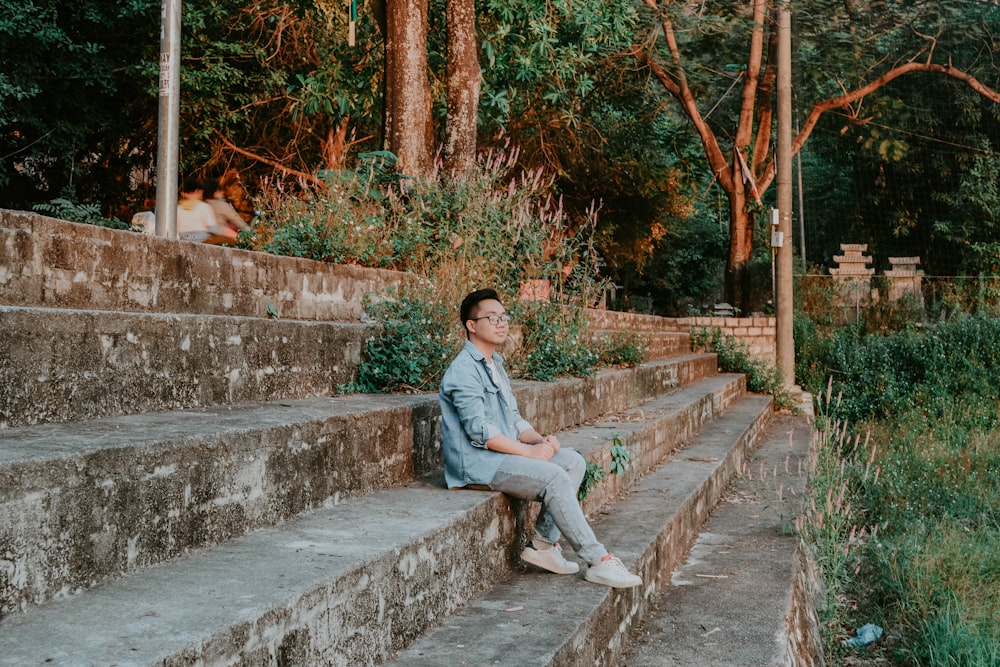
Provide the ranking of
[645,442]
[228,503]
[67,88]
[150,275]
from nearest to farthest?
[228,503] < [150,275] < [645,442] < [67,88]

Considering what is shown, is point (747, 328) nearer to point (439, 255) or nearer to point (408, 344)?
point (439, 255)

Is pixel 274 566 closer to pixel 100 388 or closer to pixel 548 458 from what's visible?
pixel 100 388

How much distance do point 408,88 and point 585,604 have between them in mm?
5952

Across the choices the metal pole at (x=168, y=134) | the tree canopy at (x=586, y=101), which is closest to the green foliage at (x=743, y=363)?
the tree canopy at (x=586, y=101)

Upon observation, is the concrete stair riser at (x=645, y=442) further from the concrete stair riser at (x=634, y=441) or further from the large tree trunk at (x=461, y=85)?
the large tree trunk at (x=461, y=85)

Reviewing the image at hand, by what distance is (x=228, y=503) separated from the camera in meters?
2.72

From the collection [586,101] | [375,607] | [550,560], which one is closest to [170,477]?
[375,607]

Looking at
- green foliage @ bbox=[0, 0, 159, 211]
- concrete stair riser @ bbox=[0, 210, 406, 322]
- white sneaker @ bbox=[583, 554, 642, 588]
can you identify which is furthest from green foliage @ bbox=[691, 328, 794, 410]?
white sneaker @ bbox=[583, 554, 642, 588]

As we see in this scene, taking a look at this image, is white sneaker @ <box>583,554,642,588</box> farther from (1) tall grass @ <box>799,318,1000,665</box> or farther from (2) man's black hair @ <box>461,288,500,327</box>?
(1) tall grass @ <box>799,318,1000,665</box>

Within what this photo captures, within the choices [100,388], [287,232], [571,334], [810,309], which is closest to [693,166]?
[810,309]

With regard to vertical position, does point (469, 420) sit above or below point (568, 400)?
above

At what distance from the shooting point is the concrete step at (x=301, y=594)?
1.86 m

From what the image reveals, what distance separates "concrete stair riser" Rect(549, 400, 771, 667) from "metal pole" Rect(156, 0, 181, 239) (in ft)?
11.3

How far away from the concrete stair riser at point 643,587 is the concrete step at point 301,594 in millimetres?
474
